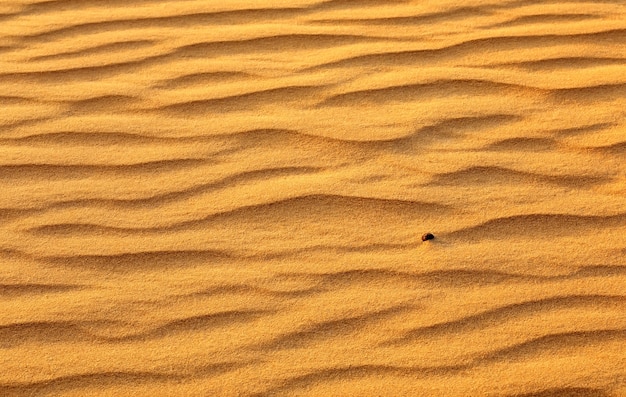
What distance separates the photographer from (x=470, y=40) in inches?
118

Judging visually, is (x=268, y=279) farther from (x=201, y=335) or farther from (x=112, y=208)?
(x=112, y=208)

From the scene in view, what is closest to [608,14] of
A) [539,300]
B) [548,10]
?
[548,10]

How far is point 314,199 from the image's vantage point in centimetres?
250

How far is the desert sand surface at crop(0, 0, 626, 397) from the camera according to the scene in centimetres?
217

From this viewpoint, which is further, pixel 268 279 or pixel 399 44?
pixel 399 44

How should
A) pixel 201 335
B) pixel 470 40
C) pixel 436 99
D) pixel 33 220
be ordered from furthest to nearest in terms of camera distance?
1. pixel 470 40
2. pixel 436 99
3. pixel 33 220
4. pixel 201 335

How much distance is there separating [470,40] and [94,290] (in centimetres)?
153

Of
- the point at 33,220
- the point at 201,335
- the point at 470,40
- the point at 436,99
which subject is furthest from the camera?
the point at 470,40

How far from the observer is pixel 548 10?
3127 mm

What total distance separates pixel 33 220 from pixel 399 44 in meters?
1.35

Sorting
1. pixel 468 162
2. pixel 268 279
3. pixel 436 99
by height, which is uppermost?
pixel 436 99

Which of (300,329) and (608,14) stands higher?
(608,14)

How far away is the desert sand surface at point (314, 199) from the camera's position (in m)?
2.17

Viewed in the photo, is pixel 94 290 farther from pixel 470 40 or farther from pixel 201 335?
pixel 470 40
